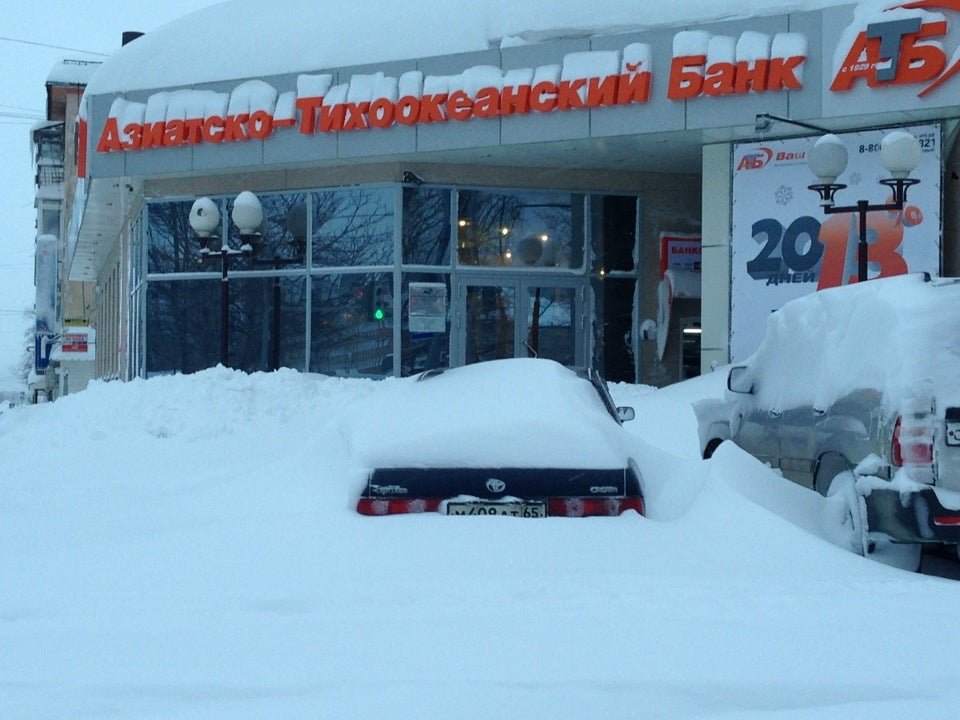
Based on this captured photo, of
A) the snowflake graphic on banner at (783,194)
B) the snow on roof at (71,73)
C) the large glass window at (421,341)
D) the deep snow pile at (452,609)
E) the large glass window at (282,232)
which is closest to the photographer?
the deep snow pile at (452,609)

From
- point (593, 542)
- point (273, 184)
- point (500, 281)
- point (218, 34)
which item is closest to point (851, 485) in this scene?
point (593, 542)

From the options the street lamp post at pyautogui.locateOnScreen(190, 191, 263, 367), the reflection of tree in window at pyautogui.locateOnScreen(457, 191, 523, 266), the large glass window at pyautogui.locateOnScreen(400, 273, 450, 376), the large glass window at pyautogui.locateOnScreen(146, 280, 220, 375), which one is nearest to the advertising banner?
the reflection of tree in window at pyautogui.locateOnScreen(457, 191, 523, 266)

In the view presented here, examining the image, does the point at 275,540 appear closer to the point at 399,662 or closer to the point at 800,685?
the point at 399,662

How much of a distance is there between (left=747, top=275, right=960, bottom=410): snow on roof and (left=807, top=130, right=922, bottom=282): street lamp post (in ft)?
16.6

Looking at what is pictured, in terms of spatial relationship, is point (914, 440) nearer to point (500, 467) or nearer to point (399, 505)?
point (500, 467)

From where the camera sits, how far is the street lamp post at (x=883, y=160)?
1397 centimetres

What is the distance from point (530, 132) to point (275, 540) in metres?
13.4

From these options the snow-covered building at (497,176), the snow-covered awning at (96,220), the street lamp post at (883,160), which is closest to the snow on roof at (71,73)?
the snow-covered awning at (96,220)

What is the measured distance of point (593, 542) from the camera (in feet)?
20.0

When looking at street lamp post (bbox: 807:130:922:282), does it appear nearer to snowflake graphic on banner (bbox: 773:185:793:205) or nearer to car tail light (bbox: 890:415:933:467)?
snowflake graphic on banner (bbox: 773:185:793:205)

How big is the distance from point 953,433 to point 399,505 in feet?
9.87

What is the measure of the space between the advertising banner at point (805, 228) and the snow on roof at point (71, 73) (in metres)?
51.6

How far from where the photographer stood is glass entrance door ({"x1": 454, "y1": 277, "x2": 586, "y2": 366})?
2131 cm

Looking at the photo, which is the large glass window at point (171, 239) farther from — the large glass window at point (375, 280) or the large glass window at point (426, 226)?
the large glass window at point (426, 226)
